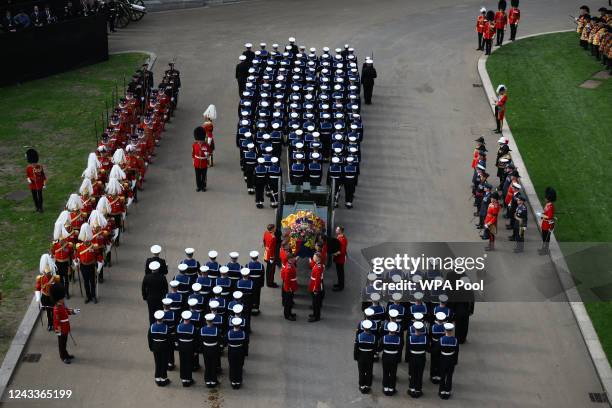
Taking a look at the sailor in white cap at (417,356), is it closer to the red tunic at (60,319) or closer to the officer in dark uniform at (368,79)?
the red tunic at (60,319)

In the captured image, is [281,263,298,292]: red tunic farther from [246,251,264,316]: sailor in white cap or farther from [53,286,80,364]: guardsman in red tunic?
[53,286,80,364]: guardsman in red tunic

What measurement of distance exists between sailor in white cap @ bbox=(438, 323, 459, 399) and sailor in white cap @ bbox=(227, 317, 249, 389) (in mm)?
3621

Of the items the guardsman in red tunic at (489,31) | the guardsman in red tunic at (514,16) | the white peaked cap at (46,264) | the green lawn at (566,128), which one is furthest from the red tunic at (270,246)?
the guardsman in red tunic at (514,16)

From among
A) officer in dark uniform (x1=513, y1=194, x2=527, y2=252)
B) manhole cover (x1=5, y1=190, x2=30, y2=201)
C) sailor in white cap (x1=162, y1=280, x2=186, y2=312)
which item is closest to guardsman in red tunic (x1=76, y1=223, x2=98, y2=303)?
sailor in white cap (x1=162, y1=280, x2=186, y2=312)

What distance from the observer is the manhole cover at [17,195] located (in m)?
25.3

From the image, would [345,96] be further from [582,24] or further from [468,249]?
[582,24]

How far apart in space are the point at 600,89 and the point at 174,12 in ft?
60.5

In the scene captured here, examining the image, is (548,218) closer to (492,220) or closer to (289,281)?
(492,220)

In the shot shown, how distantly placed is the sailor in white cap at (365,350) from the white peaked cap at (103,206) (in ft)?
23.3

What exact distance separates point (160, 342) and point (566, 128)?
16716mm

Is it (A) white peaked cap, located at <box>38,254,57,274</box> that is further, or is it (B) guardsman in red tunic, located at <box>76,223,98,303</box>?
(B) guardsman in red tunic, located at <box>76,223,98,303</box>

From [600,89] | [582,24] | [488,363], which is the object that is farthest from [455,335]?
[582,24]

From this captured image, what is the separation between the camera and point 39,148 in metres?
28.2

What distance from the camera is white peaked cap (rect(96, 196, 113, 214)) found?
21.8 metres
